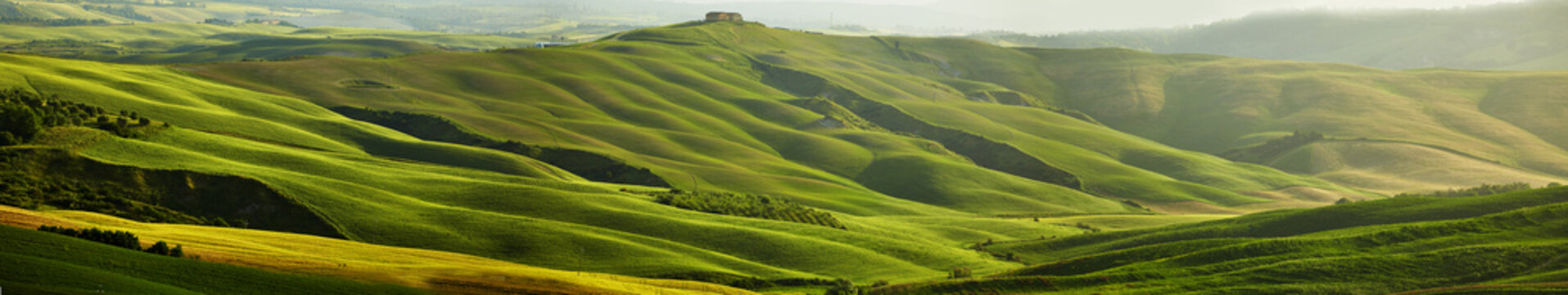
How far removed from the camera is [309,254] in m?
51.3

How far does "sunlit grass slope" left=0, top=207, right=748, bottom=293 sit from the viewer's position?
3647 cm

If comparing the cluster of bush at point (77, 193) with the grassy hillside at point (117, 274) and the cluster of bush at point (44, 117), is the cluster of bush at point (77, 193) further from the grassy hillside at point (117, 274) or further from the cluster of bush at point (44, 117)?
the grassy hillside at point (117, 274)

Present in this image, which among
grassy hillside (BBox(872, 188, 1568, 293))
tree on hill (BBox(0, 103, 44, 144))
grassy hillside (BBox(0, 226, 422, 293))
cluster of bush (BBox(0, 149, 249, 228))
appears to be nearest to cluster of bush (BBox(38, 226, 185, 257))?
grassy hillside (BBox(0, 226, 422, 293))

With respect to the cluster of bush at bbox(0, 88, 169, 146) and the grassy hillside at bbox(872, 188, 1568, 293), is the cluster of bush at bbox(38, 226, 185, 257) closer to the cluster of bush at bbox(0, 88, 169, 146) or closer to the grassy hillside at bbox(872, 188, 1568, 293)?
the cluster of bush at bbox(0, 88, 169, 146)

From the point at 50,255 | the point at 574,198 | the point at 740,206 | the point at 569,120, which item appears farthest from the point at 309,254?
the point at 569,120

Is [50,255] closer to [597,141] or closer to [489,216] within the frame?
[489,216]

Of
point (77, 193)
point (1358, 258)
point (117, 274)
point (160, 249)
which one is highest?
point (117, 274)

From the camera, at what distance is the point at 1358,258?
63.4 m

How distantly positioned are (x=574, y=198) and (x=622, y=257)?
18430 millimetres

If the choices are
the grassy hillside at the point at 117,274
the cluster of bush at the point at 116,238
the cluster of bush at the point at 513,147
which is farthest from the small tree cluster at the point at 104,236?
the cluster of bush at the point at 513,147

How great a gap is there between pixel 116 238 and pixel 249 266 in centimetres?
595

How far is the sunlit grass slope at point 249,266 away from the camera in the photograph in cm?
3647

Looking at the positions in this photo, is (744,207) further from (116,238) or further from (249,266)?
(116,238)

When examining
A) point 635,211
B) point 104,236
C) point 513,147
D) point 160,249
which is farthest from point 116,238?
point 513,147
